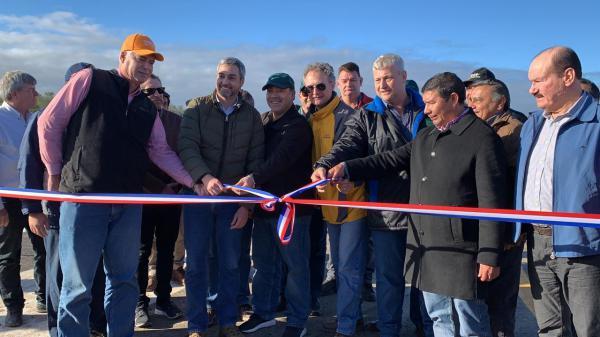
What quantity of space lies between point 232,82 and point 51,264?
2018 millimetres

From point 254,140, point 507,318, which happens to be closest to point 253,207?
point 254,140

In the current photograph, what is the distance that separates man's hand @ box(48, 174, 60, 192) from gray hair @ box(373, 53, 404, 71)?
256 centimetres

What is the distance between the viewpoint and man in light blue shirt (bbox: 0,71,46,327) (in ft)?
14.8

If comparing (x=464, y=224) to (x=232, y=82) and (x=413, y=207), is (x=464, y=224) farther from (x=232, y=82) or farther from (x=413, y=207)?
A: (x=232, y=82)

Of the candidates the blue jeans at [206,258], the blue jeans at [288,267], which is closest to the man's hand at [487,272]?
the blue jeans at [288,267]

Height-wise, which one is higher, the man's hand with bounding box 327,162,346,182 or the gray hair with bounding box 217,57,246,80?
the gray hair with bounding box 217,57,246,80

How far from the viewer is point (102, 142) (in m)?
3.25

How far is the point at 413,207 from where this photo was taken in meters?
3.05

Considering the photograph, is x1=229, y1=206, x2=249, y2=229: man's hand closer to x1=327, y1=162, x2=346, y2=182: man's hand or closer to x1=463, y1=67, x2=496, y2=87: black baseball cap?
x1=327, y1=162, x2=346, y2=182: man's hand

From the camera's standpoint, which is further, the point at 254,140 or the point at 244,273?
the point at 244,273

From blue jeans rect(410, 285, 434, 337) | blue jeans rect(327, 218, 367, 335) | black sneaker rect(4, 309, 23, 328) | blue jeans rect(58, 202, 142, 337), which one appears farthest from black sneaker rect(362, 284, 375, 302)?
black sneaker rect(4, 309, 23, 328)

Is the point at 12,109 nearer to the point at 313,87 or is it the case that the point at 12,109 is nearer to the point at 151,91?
the point at 151,91

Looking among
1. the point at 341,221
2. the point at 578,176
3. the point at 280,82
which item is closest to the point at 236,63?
the point at 280,82

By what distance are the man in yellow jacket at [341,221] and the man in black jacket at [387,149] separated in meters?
0.15
